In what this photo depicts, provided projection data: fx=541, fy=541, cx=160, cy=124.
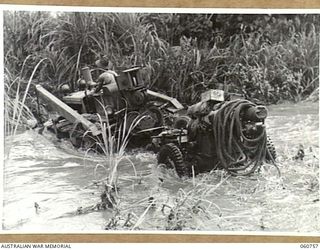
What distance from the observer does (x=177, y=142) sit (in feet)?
4.07

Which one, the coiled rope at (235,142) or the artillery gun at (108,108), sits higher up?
the artillery gun at (108,108)

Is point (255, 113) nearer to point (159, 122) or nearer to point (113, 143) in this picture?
point (159, 122)

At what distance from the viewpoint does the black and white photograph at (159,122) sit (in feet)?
4.03

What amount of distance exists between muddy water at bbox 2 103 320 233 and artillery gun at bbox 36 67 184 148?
1.5 inches

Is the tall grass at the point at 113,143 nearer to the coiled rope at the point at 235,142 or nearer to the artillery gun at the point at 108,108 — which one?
the artillery gun at the point at 108,108

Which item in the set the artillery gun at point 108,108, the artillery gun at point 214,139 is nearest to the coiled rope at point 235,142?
the artillery gun at point 214,139

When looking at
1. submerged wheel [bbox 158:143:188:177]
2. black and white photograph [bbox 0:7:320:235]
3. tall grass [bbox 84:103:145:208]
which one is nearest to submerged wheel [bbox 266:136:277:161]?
black and white photograph [bbox 0:7:320:235]

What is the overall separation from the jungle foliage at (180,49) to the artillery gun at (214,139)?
0.04 m

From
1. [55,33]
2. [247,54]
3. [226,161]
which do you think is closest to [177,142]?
[226,161]

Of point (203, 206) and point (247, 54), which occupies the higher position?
point (247, 54)

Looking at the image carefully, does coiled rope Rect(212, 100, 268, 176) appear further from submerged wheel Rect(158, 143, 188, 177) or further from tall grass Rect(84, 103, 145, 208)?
tall grass Rect(84, 103, 145, 208)

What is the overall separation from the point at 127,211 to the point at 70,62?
0.37 metres

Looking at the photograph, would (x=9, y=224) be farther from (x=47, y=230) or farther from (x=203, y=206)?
(x=203, y=206)

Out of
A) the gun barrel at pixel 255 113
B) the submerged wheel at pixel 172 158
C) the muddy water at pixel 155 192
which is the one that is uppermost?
the gun barrel at pixel 255 113
